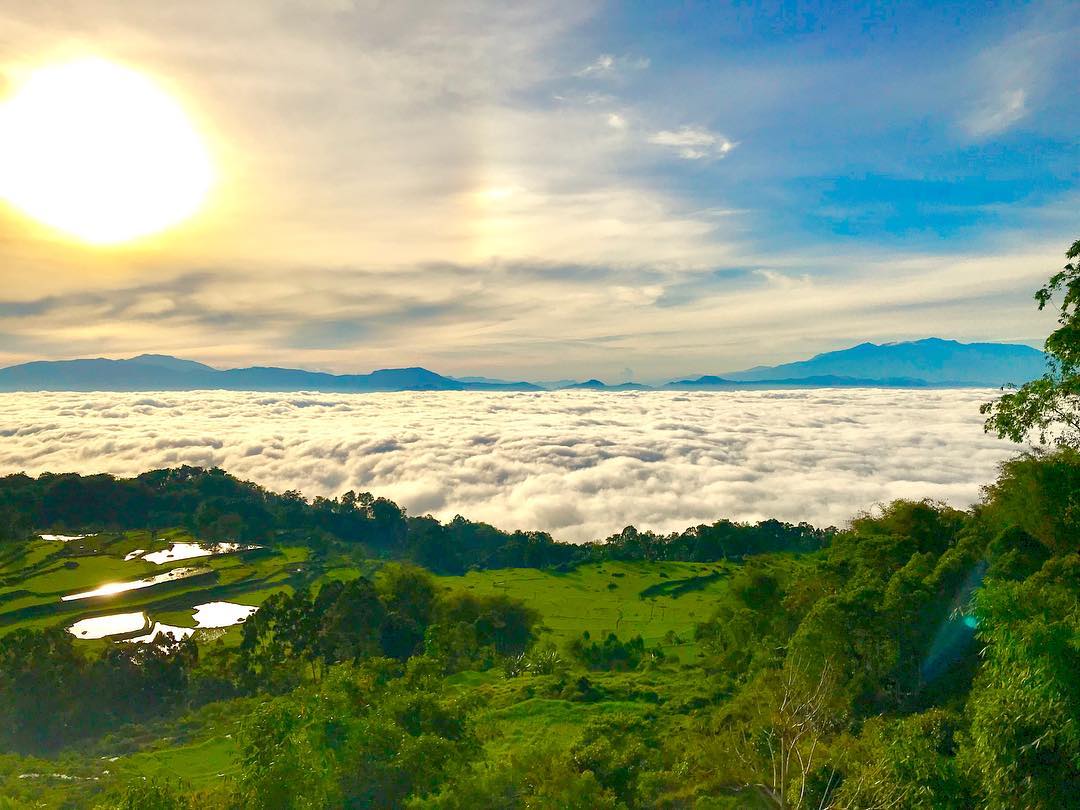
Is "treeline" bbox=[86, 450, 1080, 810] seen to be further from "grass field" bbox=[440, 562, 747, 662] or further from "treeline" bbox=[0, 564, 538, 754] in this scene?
"grass field" bbox=[440, 562, 747, 662]

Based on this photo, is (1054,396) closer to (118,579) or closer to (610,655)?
(610,655)

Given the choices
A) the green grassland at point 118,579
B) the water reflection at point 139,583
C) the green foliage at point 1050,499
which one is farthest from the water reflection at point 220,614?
the green foliage at point 1050,499

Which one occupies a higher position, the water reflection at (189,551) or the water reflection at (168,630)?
the water reflection at (189,551)

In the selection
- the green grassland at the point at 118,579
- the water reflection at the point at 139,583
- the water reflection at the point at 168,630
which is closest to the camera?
the water reflection at the point at 168,630

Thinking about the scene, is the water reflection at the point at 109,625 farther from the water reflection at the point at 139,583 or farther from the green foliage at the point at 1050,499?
the green foliage at the point at 1050,499

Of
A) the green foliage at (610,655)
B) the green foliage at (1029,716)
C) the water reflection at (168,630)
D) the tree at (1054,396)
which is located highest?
the tree at (1054,396)

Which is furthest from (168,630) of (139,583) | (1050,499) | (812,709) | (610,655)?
(1050,499)

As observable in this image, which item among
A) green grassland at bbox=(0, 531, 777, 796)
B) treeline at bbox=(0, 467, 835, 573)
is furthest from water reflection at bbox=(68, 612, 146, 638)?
treeline at bbox=(0, 467, 835, 573)

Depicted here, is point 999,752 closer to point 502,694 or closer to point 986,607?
point 986,607
